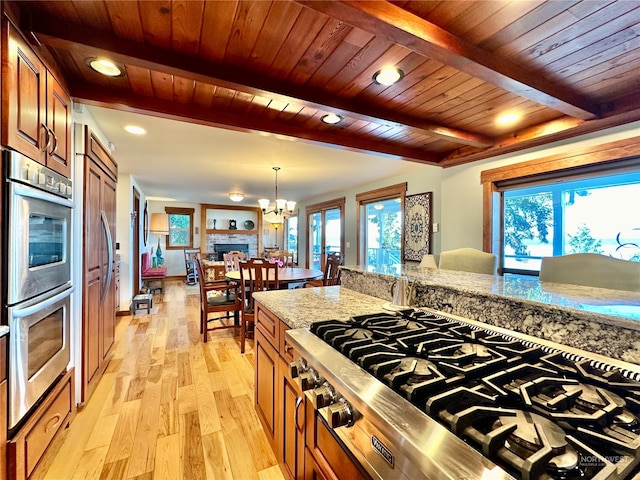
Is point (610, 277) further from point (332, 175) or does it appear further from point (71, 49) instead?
point (332, 175)

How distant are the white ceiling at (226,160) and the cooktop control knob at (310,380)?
2.16 m

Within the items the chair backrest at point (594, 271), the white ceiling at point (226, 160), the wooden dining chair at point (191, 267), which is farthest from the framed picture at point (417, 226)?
the wooden dining chair at point (191, 267)

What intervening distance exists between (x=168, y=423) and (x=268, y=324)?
3.51 feet

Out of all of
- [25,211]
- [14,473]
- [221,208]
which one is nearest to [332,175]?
[25,211]

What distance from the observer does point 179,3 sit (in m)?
1.25

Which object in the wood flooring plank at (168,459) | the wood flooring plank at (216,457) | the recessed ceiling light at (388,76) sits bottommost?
the wood flooring plank at (216,457)

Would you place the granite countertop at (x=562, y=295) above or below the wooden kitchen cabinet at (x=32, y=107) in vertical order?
below

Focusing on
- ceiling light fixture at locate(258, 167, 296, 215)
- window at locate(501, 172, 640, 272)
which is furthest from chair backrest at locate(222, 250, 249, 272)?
window at locate(501, 172, 640, 272)

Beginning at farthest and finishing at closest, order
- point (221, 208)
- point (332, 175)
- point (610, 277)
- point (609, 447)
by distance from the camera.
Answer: point (221, 208) < point (332, 175) < point (610, 277) < point (609, 447)

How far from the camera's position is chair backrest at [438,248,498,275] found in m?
2.33

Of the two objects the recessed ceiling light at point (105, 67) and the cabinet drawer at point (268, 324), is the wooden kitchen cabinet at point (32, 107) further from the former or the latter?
the cabinet drawer at point (268, 324)

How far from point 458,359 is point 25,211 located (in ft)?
5.61

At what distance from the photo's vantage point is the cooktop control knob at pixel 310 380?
0.93 m

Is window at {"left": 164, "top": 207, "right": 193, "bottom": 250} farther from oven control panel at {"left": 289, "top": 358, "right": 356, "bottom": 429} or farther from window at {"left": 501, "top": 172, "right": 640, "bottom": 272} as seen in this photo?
oven control panel at {"left": 289, "top": 358, "right": 356, "bottom": 429}
